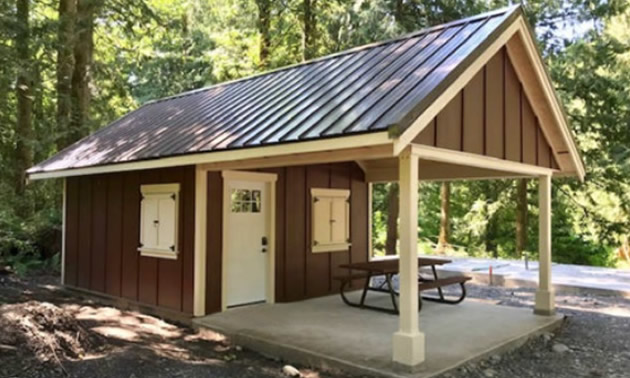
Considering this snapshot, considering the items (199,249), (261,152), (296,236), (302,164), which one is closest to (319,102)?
(261,152)

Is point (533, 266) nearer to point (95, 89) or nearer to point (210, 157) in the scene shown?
point (210, 157)

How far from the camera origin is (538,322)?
6766 millimetres

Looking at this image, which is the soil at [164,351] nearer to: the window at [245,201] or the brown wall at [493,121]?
the window at [245,201]

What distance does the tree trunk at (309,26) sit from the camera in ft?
50.4

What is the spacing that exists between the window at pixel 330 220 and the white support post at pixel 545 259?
3.18 meters

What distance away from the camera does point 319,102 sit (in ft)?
19.0

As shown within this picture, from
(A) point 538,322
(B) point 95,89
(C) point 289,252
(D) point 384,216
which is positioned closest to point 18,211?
(B) point 95,89

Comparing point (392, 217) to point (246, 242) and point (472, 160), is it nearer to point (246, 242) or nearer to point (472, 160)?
point (246, 242)

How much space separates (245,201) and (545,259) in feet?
14.4

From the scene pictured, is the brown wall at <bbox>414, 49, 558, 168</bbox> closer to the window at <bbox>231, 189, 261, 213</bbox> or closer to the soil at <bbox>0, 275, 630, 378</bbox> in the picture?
the soil at <bbox>0, 275, 630, 378</bbox>

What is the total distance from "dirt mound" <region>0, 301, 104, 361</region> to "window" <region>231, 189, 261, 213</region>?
2512 millimetres

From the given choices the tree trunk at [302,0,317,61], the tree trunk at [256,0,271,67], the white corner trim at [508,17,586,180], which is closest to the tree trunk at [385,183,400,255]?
the tree trunk at [302,0,317,61]

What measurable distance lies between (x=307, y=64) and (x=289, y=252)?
3.07m

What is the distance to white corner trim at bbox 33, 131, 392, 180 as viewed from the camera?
4.39 meters
